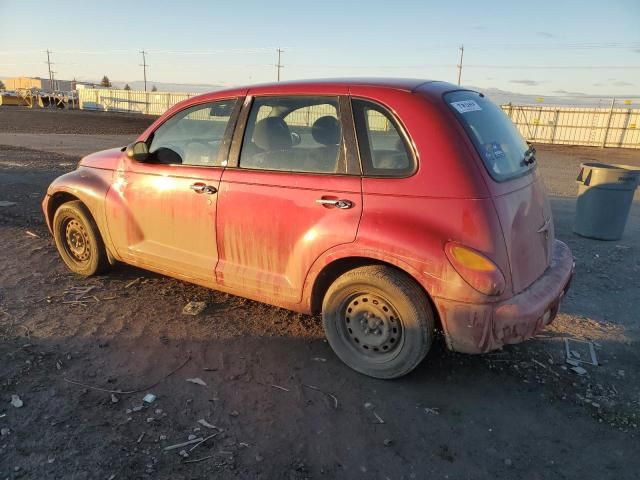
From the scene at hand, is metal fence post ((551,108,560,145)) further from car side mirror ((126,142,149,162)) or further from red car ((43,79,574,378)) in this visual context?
car side mirror ((126,142,149,162))

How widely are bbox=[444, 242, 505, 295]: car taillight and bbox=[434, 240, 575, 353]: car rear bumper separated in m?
0.12

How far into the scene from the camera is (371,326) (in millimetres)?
3332

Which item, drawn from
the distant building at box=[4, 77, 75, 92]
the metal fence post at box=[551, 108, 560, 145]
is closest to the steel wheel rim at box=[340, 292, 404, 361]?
the metal fence post at box=[551, 108, 560, 145]

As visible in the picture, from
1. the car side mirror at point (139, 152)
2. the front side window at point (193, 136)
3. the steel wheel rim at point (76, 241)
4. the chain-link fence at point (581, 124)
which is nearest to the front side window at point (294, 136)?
the front side window at point (193, 136)

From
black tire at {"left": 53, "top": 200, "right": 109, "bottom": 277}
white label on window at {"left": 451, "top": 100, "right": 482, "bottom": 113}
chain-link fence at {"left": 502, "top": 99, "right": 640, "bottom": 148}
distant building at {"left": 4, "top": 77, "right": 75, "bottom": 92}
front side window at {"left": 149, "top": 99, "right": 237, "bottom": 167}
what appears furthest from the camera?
distant building at {"left": 4, "top": 77, "right": 75, "bottom": 92}

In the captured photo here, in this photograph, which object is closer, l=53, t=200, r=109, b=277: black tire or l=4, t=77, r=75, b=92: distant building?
l=53, t=200, r=109, b=277: black tire

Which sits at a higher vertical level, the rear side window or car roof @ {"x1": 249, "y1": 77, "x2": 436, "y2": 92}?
car roof @ {"x1": 249, "y1": 77, "x2": 436, "y2": 92}

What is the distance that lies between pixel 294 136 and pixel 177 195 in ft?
3.52

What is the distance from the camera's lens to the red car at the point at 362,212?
289 centimetres

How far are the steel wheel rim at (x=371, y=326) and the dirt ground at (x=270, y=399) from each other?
0.21 metres

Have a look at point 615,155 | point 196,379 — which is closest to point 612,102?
point 615,155

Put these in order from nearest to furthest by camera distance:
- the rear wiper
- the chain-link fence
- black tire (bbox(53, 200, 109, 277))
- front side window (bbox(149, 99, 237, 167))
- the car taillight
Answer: the car taillight → the rear wiper → front side window (bbox(149, 99, 237, 167)) → black tire (bbox(53, 200, 109, 277)) → the chain-link fence

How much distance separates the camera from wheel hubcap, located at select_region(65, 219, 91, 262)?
4.85 meters

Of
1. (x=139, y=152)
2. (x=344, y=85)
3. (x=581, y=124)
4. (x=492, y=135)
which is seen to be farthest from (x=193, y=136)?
(x=581, y=124)
